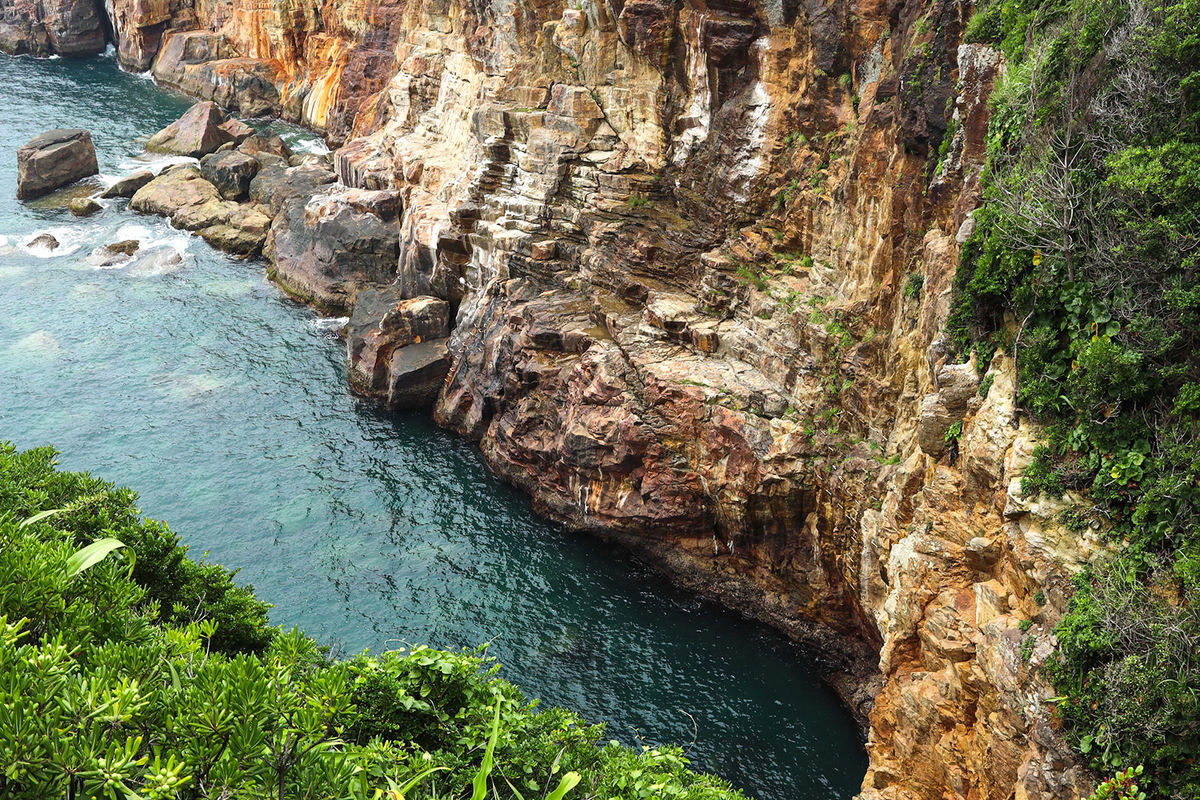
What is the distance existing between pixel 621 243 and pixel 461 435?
45.8ft

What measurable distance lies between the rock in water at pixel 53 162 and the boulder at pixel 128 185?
3.89 metres

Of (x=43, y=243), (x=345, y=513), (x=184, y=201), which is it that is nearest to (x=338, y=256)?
(x=184, y=201)

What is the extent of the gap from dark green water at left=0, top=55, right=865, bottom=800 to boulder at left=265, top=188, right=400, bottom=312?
177 cm

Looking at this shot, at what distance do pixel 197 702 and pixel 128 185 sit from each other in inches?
2929

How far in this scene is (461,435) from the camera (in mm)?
49031

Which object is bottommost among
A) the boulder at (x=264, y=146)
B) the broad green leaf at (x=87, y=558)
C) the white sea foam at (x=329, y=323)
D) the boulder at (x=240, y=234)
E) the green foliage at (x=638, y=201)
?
the white sea foam at (x=329, y=323)

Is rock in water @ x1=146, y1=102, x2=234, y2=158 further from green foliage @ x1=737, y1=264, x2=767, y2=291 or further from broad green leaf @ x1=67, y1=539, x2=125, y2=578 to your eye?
broad green leaf @ x1=67, y1=539, x2=125, y2=578

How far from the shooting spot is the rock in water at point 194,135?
79.2 meters

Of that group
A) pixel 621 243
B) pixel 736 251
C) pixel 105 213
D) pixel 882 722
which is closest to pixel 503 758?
pixel 882 722

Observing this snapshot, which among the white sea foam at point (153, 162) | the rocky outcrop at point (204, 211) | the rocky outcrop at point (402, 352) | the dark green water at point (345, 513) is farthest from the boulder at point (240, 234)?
the rocky outcrop at point (402, 352)

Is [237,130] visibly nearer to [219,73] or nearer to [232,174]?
[232,174]

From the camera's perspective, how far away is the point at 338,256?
197 ft

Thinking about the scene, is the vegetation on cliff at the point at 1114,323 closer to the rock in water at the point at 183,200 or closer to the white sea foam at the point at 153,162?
the rock in water at the point at 183,200

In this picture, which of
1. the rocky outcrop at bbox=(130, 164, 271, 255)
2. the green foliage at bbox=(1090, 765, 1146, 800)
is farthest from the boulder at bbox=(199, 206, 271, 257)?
the green foliage at bbox=(1090, 765, 1146, 800)
